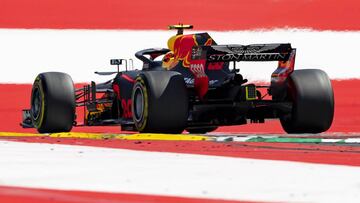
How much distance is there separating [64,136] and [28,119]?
2675mm

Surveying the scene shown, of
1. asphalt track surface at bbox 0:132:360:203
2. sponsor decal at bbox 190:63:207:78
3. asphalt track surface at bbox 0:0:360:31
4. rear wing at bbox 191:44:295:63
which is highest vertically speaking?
asphalt track surface at bbox 0:0:360:31

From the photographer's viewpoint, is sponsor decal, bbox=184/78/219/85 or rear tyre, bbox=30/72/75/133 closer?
sponsor decal, bbox=184/78/219/85

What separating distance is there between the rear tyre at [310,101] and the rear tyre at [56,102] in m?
2.71

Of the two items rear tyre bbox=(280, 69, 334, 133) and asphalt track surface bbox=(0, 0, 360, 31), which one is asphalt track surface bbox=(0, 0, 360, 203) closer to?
asphalt track surface bbox=(0, 0, 360, 31)

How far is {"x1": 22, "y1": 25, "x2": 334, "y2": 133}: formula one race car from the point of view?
12219 millimetres

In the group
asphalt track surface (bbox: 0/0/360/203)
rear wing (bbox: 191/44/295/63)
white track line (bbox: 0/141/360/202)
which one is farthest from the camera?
asphalt track surface (bbox: 0/0/360/203)

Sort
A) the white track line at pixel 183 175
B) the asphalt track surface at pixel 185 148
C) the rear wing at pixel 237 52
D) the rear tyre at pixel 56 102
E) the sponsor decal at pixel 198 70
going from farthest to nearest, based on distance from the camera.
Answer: the rear tyre at pixel 56 102, the sponsor decal at pixel 198 70, the rear wing at pixel 237 52, the white track line at pixel 183 175, the asphalt track surface at pixel 185 148

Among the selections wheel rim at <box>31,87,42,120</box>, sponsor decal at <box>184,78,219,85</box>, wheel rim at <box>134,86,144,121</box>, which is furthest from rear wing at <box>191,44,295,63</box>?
wheel rim at <box>31,87,42,120</box>

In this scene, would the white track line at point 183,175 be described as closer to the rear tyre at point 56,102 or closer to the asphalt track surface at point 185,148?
the asphalt track surface at point 185,148

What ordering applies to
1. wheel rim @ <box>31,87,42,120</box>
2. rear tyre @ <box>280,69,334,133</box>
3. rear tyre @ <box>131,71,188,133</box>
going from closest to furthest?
rear tyre @ <box>131,71,188,133</box>
rear tyre @ <box>280,69,334,133</box>
wheel rim @ <box>31,87,42,120</box>

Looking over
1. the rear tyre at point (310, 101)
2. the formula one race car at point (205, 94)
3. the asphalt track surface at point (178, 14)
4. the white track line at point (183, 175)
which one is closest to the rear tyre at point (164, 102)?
the formula one race car at point (205, 94)

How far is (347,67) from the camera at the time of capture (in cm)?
1902

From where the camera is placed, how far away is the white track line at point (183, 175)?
640cm

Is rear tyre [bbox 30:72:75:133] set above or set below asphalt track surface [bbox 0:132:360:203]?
above
